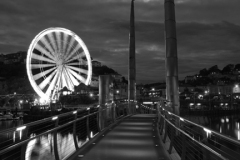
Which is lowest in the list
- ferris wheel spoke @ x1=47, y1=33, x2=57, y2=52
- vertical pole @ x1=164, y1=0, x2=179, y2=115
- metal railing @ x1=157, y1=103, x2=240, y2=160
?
metal railing @ x1=157, y1=103, x2=240, y2=160

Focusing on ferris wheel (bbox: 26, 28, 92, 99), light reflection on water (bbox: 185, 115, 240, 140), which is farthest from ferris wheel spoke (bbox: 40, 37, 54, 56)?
light reflection on water (bbox: 185, 115, 240, 140)

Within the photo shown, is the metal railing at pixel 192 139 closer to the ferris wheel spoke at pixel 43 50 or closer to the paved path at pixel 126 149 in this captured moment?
the paved path at pixel 126 149

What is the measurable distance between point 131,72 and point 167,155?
59.5 ft

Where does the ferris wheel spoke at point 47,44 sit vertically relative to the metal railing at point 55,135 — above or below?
above

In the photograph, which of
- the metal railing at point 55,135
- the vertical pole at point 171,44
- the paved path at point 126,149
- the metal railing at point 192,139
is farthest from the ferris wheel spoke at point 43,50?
the paved path at point 126,149

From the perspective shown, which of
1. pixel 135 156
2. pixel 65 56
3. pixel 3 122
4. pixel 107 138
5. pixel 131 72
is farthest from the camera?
pixel 3 122

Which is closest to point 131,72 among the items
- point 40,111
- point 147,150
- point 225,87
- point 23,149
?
point 147,150

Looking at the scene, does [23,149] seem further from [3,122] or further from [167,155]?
[3,122]

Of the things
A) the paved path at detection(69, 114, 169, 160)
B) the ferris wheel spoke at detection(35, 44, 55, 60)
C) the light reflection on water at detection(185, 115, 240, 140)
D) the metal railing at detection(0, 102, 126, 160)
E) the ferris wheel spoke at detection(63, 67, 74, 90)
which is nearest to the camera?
the metal railing at detection(0, 102, 126, 160)

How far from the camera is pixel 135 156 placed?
7402 millimetres

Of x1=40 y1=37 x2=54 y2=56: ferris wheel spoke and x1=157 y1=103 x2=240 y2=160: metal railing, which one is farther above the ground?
x1=40 y1=37 x2=54 y2=56: ferris wheel spoke

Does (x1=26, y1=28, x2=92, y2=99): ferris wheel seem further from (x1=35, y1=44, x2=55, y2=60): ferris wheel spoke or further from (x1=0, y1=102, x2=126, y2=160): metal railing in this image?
(x1=0, y1=102, x2=126, y2=160): metal railing

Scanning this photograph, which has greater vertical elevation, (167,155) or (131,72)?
(131,72)

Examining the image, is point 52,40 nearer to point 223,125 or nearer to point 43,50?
point 43,50
